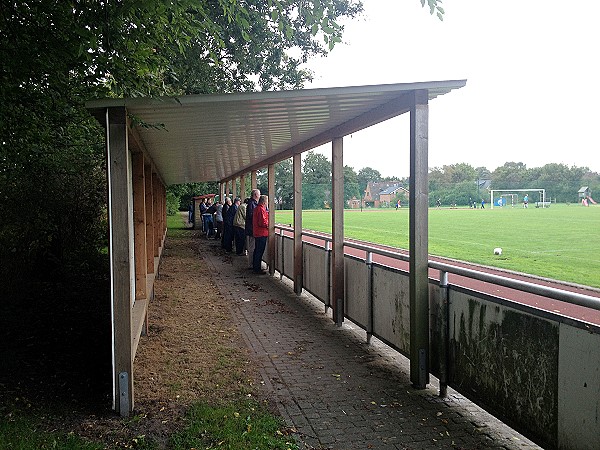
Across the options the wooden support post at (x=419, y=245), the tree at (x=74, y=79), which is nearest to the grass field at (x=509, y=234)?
the wooden support post at (x=419, y=245)

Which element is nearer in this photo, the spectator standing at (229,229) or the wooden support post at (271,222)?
the wooden support post at (271,222)

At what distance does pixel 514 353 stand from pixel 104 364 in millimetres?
4219

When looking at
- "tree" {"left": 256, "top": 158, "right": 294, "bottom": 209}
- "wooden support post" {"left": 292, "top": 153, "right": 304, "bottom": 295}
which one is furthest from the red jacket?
"wooden support post" {"left": 292, "top": 153, "right": 304, "bottom": 295}

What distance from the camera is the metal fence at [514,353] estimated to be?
3.40 metres

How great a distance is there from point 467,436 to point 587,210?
49.8 meters

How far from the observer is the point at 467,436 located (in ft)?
14.5

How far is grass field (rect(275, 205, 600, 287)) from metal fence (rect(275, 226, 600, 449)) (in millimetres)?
2386

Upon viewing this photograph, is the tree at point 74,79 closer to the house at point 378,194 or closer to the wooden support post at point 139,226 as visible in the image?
the wooden support post at point 139,226

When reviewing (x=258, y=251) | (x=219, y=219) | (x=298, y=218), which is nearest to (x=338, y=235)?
(x=298, y=218)

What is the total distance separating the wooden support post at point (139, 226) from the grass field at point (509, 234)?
2786 mm

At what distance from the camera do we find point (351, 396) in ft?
17.5

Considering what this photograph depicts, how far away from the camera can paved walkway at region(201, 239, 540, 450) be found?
437 centimetres

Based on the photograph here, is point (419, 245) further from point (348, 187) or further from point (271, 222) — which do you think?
point (271, 222)

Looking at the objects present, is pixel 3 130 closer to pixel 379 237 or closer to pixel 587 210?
pixel 379 237
